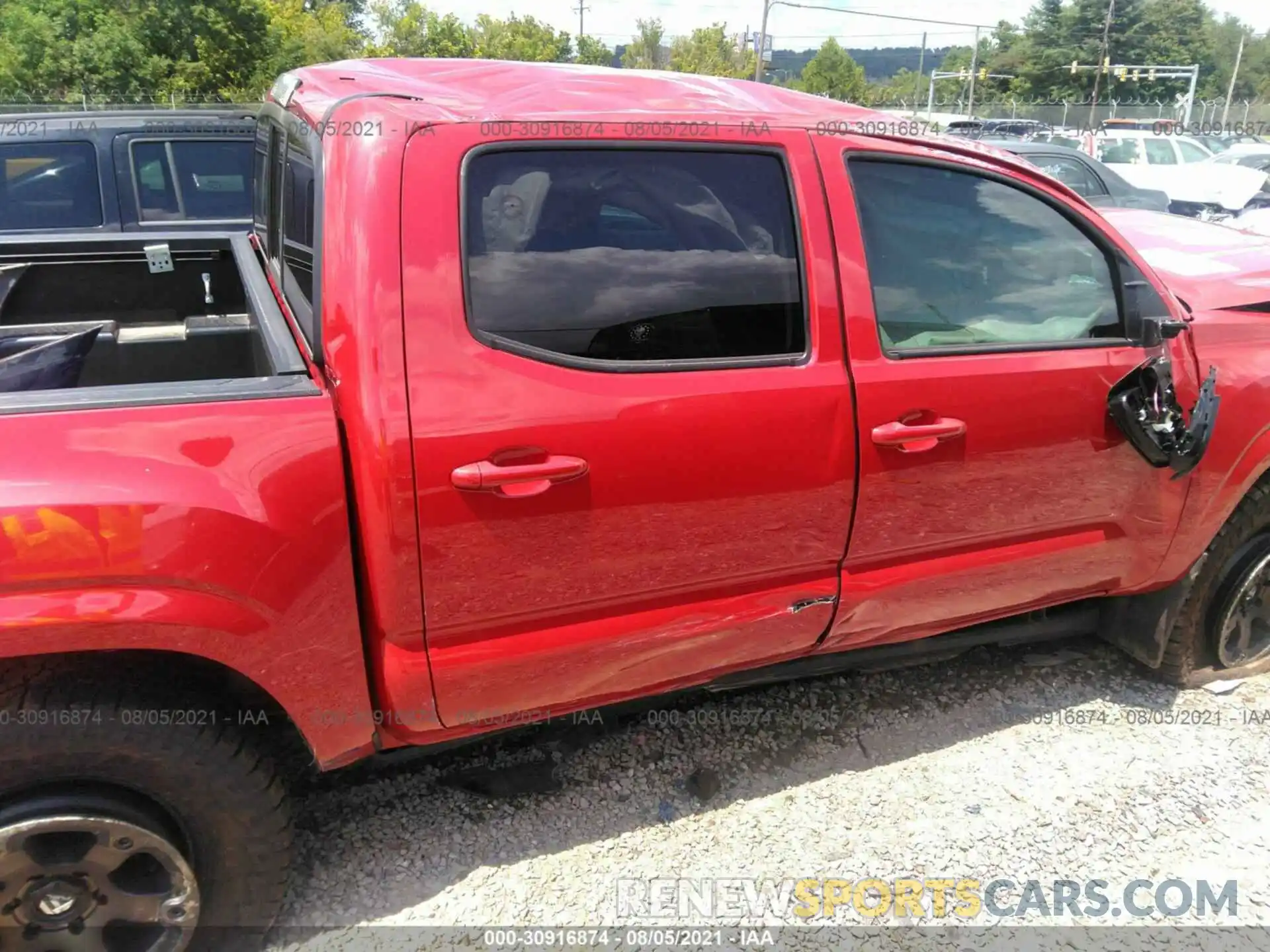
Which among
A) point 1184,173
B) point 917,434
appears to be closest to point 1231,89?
A: point 1184,173

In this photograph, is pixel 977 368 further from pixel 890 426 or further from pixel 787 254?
pixel 787 254

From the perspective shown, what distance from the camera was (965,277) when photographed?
8.24 feet

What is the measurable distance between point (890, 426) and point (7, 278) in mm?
2860

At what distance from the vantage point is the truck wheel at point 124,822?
5.81 ft

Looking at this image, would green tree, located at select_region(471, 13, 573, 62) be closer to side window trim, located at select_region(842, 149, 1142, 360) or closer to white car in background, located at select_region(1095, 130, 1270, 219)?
white car in background, located at select_region(1095, 130, 1270, 219)

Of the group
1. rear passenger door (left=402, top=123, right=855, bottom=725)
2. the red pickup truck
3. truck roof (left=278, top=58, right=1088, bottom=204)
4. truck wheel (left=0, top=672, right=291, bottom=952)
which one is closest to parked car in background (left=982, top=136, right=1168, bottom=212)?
the red pickup truck

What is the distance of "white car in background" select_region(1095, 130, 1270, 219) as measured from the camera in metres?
13.4

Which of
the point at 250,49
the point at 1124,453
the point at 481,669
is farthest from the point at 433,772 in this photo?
the point at 250,49

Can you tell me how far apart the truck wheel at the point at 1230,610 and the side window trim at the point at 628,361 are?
1.84 m

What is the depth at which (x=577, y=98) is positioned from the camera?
87.0 inches

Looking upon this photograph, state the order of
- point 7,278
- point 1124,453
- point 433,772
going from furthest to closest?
point 7,278 < point 433,772 < point 1124,453

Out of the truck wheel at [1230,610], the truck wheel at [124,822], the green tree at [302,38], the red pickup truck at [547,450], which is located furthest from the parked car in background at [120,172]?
the green tree at [302,38]

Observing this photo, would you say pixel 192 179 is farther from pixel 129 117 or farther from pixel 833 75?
pixel 833 75

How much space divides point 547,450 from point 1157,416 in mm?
1797
